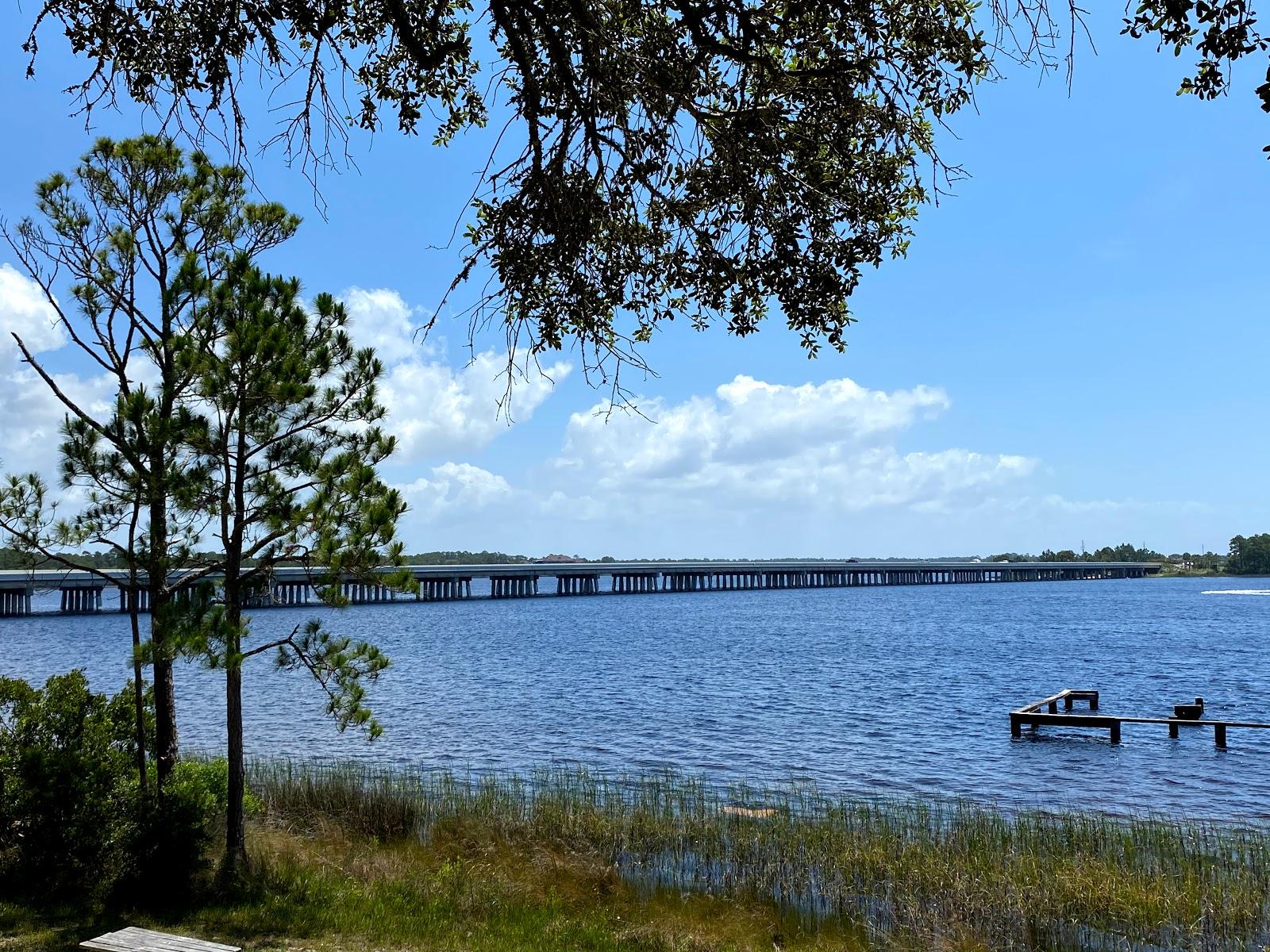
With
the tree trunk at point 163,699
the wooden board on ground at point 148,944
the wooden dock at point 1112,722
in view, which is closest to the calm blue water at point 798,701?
the wooden dock at point 1112,722

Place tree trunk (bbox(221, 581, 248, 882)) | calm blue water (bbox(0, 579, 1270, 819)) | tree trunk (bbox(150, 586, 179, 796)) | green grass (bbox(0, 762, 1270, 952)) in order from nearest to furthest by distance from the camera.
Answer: tree trunk (bbox(150, 586, 179, 796)) → green grass (bbox(0, 762, 1270, 952)) → tree trunk (bbox(221, 581, 248, 882)) → calm blue water (bbox(0, 579, 1270, 819))

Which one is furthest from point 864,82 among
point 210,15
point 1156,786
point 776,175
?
point 1156,786

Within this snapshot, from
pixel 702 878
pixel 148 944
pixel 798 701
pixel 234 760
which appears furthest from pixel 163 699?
pixel 798 701

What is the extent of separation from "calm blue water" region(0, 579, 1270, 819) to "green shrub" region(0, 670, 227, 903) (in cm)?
1371

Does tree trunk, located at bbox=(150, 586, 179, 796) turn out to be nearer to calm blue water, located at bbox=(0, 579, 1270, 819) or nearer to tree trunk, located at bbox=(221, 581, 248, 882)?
tree trunk, located at bbox=(221, 581, 248, 882)

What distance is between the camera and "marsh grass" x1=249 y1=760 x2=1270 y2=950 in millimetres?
11938

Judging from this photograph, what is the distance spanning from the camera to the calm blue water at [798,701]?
24.4 meters

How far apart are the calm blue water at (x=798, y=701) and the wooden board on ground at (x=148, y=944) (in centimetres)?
1583

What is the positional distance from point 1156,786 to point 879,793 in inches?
286

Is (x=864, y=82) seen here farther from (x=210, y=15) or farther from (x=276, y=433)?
(x=276, y=433)

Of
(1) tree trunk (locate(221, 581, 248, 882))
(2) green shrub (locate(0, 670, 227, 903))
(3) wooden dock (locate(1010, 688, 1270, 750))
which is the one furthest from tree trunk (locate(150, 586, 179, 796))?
(3) wooden dock (locate(1010, 688, 1270, 750))

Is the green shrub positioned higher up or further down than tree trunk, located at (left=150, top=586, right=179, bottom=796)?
further down

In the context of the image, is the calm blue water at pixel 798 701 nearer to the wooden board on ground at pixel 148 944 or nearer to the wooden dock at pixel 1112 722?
the wooden dock at pixel 1112 722

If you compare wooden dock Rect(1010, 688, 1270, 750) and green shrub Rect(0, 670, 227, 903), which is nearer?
green shrub Rect(0, 670, 227, 903)
